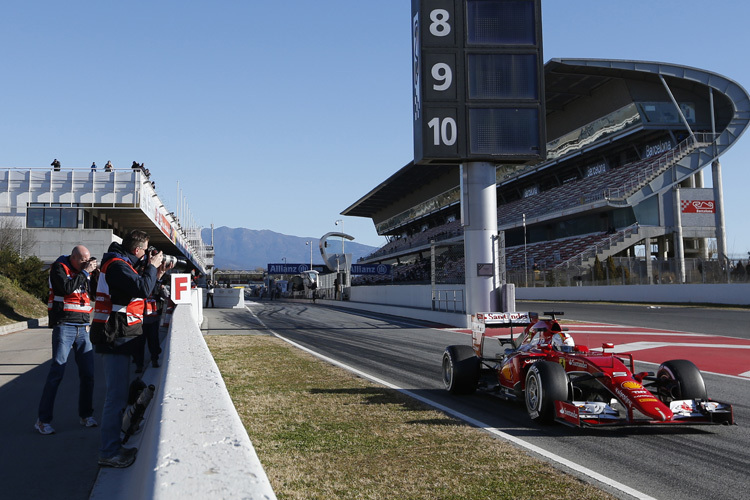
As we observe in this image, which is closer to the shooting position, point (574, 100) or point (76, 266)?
point (76, 266)

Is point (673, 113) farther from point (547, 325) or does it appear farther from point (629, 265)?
point (547, 325)

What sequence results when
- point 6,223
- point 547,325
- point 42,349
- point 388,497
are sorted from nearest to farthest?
point 388,497
point 547,325
point 42,349
point 6,223

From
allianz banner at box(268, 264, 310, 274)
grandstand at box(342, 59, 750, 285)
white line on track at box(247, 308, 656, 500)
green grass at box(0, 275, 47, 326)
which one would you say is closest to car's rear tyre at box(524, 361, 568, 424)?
white line on track at box(247, 308, 656, 500)

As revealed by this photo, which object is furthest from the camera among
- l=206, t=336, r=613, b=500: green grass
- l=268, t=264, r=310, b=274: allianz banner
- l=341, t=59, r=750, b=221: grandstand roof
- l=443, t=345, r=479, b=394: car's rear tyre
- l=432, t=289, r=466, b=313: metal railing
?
l=268, t=264, r=310, b=274: allianz banner

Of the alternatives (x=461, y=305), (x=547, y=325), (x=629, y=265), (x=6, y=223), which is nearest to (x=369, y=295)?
(x=629, y=265)

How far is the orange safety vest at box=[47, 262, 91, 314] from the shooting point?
6.57 m

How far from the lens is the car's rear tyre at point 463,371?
8352mm

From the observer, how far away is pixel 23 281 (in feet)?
94.9

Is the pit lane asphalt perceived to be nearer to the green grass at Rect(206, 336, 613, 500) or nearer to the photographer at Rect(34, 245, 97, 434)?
the green grass at Rect(206, 336, 613, 500)

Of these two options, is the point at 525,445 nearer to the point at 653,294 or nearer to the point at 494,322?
the point at 494,322

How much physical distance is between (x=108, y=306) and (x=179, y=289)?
11.2 metres

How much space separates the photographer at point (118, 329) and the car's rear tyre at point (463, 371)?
430cm

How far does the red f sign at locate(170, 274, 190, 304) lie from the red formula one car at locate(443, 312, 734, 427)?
9.80 metres

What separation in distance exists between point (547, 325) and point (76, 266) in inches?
201
